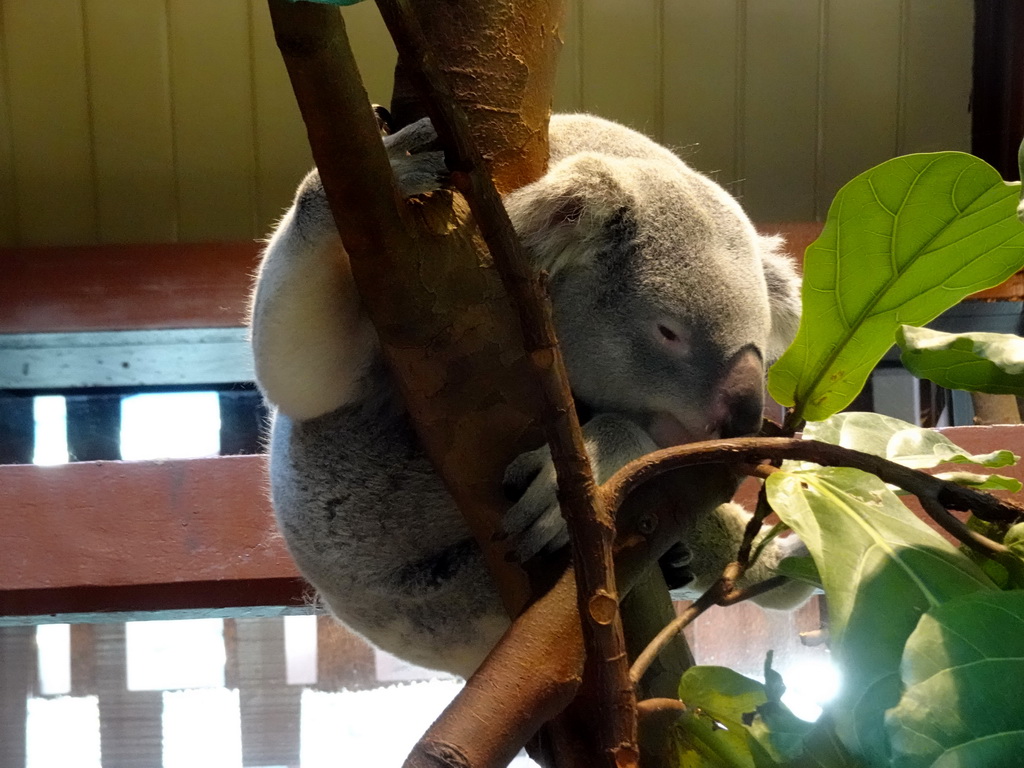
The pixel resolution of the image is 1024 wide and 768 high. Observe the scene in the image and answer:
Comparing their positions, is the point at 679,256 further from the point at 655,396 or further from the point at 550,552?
the point at 550,552

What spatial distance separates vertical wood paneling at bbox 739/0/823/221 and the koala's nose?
6.70 feet

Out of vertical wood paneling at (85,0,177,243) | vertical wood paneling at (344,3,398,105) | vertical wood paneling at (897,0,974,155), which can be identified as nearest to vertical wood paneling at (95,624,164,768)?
vertical wood paneling at (85,0,177,243)

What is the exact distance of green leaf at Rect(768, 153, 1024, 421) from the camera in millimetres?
810

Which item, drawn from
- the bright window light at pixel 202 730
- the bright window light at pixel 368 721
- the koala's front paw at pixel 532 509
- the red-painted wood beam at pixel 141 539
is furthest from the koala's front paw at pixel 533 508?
the bright window light at pixel 202 730

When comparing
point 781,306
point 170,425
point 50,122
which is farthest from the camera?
point 50,122

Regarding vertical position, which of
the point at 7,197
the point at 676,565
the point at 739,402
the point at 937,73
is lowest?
the point at 676,565

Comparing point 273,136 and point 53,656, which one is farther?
point 273,136

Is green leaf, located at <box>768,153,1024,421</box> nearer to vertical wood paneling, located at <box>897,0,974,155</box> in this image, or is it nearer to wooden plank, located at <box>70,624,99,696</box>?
wooden plank, located at <box>70,624,99,696</box>

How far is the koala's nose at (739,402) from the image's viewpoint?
1.11 m

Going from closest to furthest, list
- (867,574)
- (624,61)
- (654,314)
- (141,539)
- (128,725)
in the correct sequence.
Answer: (867,574) → (654,314) → (141,539) → (128,725) → (624,61)

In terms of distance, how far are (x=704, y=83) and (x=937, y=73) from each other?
2.39ft

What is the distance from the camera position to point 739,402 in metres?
1.12

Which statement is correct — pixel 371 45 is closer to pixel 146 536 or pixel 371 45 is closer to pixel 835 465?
pixel 146 536

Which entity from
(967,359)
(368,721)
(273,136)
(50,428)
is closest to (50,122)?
(273,136)
